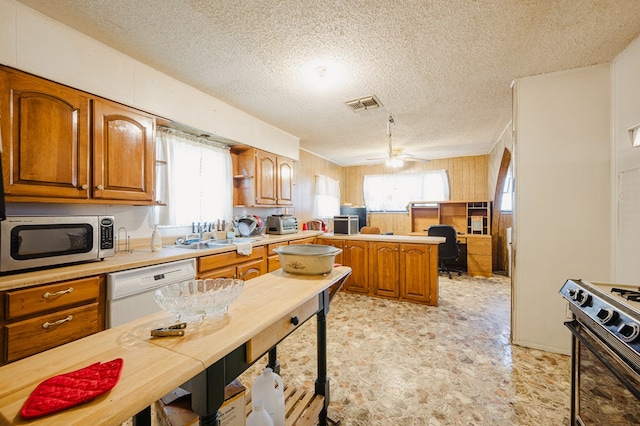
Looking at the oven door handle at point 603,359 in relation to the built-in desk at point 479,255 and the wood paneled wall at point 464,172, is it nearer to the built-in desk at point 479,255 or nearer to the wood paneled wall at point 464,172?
the built-in desk at point 479,255

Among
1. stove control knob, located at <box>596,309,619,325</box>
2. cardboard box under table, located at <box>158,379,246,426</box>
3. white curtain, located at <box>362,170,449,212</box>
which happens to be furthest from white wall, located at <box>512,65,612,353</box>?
white curtain, located at <box>362,170,449,212</box>

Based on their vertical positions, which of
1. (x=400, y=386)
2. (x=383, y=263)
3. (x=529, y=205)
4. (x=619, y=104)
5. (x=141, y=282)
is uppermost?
(x=619, y=104)

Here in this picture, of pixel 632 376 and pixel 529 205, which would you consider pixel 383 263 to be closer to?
pixel 529 205

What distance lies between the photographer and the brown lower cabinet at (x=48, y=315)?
4.40 feet

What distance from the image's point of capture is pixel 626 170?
6.25 ft

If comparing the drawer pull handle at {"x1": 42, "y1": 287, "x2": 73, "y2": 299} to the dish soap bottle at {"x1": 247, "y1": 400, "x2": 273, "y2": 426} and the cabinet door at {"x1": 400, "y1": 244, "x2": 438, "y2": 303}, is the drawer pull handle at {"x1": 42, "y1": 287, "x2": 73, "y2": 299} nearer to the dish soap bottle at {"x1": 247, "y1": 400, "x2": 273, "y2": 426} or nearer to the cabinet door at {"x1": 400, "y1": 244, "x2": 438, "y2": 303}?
the dish soap bottle at {"x1": 247, "y1": 400, "x2": 273, "y2": 426}

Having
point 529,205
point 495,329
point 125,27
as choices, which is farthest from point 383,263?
point 125,27

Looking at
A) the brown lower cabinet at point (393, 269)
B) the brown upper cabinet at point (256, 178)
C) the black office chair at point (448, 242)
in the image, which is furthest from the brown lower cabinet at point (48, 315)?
the black office chair at point (448, 242)

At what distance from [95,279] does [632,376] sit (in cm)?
253

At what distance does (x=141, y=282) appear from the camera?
6.07 ft

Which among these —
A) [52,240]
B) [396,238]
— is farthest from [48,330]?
[396,238]

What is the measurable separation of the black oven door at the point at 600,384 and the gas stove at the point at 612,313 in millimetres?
39

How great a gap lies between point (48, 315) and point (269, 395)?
132cm

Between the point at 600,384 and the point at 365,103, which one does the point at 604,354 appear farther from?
the point at 365,103
